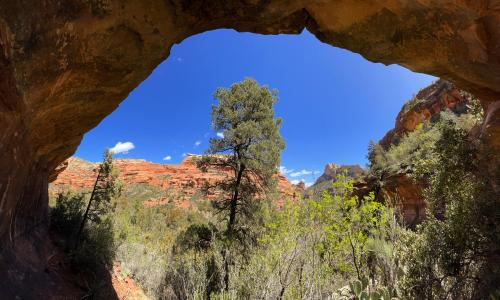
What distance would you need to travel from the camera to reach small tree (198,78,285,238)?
537 inches

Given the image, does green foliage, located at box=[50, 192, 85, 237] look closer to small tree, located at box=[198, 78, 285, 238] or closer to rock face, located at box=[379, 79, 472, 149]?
small tree, located at box=[198, 78, 285, 238]

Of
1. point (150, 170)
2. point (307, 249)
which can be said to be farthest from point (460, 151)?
point (150, 170)

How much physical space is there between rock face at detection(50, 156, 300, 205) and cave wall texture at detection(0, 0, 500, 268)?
42411mm

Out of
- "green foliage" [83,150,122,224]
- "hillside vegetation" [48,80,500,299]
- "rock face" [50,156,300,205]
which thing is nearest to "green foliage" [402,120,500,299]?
"hillside vegetation" [48,80,500,299]

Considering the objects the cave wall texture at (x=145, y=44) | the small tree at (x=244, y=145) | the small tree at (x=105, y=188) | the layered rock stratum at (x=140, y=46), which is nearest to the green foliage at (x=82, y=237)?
the small tree at (x=105, y=188)

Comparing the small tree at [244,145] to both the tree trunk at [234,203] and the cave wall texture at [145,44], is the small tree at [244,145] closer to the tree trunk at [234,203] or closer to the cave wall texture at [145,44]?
the tree trunk at [234,203]

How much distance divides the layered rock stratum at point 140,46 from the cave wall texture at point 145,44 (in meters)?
0.02

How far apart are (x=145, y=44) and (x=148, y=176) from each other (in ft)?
206

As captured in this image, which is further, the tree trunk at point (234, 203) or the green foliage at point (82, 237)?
the tree trunk at point (234, 203)

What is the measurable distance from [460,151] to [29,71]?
29.4 ft

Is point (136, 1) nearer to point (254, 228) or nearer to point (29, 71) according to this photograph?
point (29, 71)

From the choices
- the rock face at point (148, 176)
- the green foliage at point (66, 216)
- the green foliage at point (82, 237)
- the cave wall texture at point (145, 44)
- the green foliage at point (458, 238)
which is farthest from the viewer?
the rock face at point (148, 176)

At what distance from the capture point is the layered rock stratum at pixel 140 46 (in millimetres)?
4520

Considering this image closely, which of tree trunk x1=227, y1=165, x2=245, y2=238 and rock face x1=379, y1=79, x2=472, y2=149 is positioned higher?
rock face x1=379, y1=79, x2=472, y2=149
